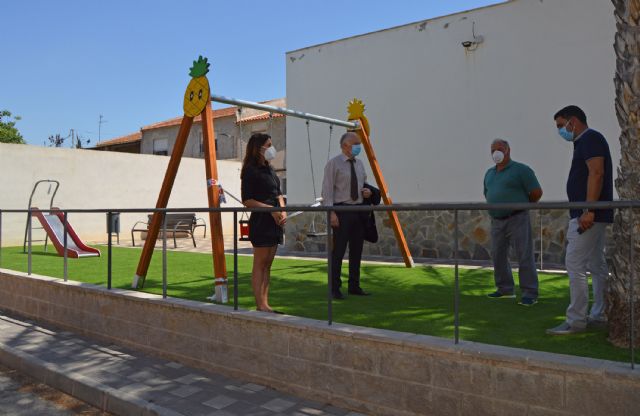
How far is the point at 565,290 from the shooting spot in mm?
5762

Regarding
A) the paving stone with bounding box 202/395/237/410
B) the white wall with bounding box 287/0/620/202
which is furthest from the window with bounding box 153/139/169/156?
the paving stone with bounding box 202/395/237/410

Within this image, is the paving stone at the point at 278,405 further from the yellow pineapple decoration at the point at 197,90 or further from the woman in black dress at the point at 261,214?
the yellow pineapple decoration at the point at 197,90

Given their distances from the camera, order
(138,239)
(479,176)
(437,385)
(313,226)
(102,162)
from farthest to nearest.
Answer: (102,162), (138,239), (313,226), (479,176), (437,385)

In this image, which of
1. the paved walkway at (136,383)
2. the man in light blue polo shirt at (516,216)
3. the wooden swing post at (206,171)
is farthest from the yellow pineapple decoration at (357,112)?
→ the paved walkway at (136,383)

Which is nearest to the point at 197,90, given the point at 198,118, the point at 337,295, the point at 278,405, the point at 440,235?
the point at 337,295

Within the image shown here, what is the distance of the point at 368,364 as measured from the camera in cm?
357

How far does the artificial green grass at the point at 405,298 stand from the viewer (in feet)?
12.5

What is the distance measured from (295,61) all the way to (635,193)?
10.4 m

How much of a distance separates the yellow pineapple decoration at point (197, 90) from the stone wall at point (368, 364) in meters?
2.15

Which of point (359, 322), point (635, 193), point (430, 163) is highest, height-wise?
point (430, 163)

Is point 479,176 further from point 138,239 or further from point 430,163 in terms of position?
point 138,239

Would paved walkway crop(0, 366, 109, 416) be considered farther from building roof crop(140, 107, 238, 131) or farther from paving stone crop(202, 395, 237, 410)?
building roof crop(140, 107, 238, 131)

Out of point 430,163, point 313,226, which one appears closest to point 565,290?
point 430,163

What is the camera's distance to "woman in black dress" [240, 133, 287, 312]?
482cm
